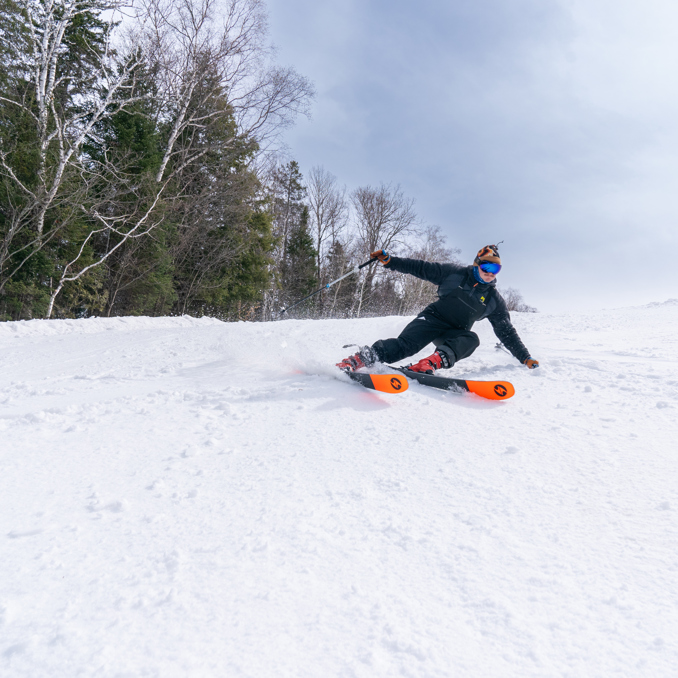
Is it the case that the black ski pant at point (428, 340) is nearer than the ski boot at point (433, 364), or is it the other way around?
the ski boot at point (433, 364)

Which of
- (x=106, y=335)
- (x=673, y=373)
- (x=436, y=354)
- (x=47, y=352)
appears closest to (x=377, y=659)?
(x=436, y=354)

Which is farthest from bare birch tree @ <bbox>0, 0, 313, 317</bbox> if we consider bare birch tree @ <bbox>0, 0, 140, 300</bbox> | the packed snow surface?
the packed snow surface

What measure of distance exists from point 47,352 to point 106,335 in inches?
48.4

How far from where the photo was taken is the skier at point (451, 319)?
3.67m

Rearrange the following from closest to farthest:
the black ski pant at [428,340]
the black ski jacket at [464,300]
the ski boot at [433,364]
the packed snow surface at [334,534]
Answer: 1. the packed snow surface at [334,534]
2. the ski boot at [433,364]
3. the black ski pant at [428,340]
4. the black ski jacket at [464,300]

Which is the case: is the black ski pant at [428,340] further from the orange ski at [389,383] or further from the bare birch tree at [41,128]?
the bare birch tree at [41,128]

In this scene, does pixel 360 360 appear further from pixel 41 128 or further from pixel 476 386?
pixel 41 128

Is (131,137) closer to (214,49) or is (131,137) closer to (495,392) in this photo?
(214,49)

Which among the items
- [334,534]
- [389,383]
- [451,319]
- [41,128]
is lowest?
[334,534]

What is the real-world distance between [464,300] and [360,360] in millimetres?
1171

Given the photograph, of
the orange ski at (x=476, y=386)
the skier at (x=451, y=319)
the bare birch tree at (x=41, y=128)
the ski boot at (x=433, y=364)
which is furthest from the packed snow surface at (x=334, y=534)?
the bare birch tree at (x=41, y=128)

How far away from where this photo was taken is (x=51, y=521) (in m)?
1.41

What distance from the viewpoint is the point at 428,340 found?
3.90 m

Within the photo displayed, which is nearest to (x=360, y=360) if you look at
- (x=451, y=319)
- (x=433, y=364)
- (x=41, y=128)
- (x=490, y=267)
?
(x=433, y=364)
